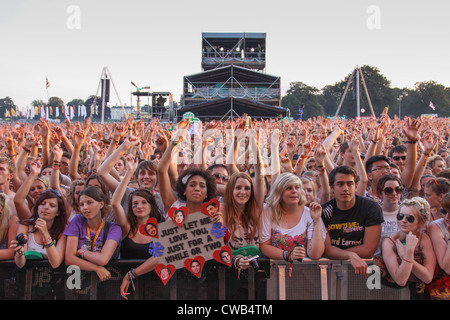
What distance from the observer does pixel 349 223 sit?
11.0 feet

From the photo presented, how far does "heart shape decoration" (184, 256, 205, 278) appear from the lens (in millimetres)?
3069

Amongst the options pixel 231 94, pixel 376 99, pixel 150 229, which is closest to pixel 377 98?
pixel 376 99

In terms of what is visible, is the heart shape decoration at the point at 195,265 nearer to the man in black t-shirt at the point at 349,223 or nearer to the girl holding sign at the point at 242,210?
the girl holding sign at the point at 242,210

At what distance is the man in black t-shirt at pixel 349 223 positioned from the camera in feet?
10.5

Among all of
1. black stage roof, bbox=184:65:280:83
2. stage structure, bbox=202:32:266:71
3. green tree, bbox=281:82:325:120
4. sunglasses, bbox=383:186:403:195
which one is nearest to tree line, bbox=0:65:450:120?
green tree, bbox=281:82:325:120

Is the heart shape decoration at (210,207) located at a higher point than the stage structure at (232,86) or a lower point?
lower

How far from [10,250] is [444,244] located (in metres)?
3.50

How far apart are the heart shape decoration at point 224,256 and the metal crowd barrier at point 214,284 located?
77mm

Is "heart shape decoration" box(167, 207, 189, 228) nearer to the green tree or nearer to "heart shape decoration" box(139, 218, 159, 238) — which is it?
"heart shape decoration" box(139, 218, 159, 238)

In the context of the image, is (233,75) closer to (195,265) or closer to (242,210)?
(242,210)

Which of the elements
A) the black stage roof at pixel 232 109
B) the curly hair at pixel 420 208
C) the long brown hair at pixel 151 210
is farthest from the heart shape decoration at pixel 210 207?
the black stage roof at pixel 232 109

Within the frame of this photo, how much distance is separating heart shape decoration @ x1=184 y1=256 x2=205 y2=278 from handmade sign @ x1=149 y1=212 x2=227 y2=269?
0.03 metres

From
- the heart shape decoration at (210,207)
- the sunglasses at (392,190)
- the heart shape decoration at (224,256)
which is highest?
the sunglasses at (392,190)
